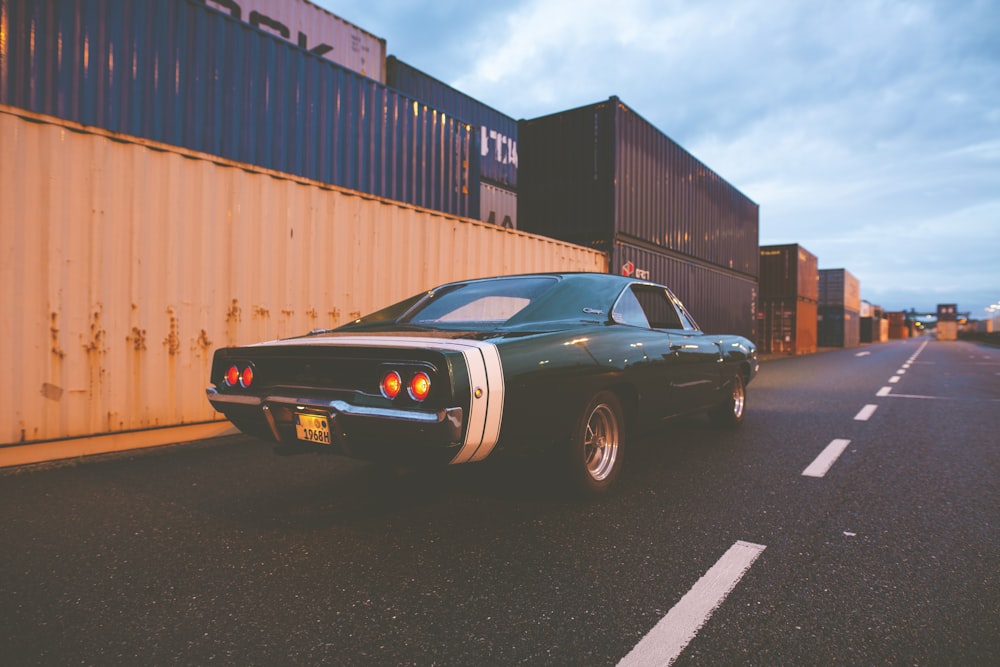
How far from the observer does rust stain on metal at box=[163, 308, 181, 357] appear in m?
4.74

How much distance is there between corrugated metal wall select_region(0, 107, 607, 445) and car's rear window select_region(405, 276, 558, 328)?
2.50 meters

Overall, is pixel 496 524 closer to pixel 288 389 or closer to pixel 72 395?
pixel 288 389

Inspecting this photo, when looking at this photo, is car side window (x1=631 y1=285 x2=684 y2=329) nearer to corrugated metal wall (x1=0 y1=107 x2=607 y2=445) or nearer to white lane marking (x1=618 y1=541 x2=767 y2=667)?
white lane marking (x1=618 y1=541 x2=767 y2=667)

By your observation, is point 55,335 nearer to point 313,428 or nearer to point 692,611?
point 313,428

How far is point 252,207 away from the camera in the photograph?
206 inches

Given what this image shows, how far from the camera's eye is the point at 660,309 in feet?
13.9

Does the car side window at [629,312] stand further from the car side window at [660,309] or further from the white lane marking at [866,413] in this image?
the white lane marking at [866,413]

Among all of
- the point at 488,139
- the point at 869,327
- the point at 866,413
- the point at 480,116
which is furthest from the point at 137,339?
the point at 869,327

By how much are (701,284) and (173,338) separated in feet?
40.7

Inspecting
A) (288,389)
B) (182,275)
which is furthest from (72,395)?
(288,389)

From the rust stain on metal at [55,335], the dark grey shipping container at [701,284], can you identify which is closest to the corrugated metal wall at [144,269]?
the rust stain on metal at [55,335]

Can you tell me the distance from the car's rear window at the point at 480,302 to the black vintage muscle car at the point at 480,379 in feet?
0.04

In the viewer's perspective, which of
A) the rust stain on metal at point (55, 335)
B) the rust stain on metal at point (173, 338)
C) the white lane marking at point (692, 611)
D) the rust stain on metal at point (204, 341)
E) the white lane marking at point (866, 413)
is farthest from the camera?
the white lane marking at point (866, 413)

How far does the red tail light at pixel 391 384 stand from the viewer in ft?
7.46
